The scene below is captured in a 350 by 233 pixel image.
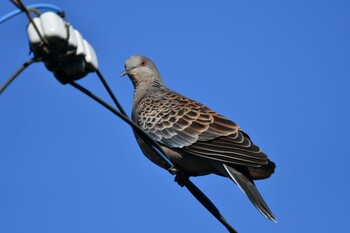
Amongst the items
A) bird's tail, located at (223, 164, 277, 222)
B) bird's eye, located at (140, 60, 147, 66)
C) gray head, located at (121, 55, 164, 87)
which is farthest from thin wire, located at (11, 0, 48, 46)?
bird's eye, located at (140, 60, 147, 66)

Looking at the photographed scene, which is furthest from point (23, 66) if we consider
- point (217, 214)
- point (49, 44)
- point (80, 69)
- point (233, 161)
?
point (233, 161)

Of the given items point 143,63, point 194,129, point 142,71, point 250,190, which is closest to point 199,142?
point 194,129

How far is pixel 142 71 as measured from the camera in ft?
26.2

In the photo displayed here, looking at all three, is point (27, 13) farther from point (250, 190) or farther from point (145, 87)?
point (145, 87)

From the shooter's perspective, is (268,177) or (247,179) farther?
(268,177)

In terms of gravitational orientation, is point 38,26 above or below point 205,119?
below

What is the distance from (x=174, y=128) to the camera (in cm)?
663

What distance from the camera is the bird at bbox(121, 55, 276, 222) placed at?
5922 mm

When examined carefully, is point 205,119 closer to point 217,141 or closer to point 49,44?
point 217,141

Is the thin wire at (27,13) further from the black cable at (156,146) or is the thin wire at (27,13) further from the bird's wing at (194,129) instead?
the bird's wing at (194,129)

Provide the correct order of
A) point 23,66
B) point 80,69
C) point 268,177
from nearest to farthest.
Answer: point 23,66, point 80,69, point 268,177

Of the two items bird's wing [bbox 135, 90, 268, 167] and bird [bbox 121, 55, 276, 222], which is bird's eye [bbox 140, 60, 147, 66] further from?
bird's wing [bbox 135, 90, 268, 167]

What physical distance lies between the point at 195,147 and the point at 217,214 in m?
1.73

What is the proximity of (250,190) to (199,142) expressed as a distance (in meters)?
0.80
